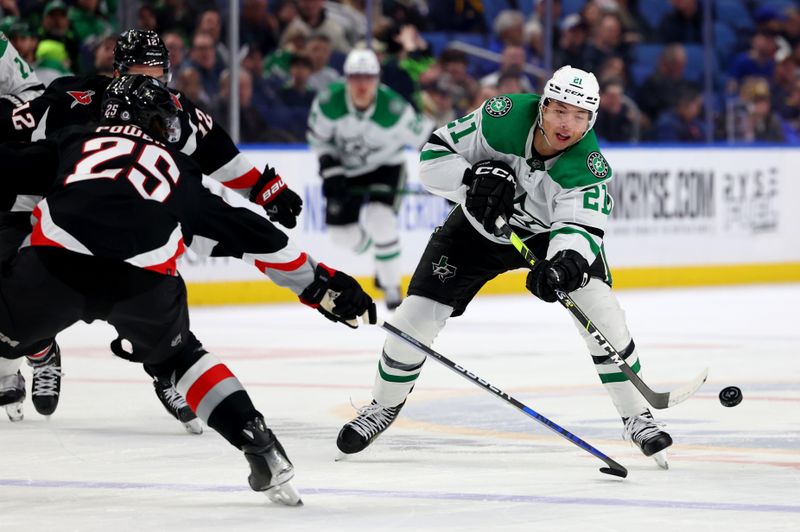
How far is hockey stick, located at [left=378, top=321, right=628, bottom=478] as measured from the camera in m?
4.04

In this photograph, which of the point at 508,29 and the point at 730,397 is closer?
the point at 730,397

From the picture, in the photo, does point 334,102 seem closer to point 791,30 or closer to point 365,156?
point 365,156

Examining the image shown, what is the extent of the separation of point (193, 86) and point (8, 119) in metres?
4.78

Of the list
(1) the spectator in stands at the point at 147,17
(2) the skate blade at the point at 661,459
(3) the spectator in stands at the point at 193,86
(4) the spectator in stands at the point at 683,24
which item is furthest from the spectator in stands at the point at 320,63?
(2) the skate blade at the point at 661,459

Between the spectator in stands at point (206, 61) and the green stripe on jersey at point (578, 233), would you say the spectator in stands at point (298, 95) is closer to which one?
the spectator in stands at point (206, 61)

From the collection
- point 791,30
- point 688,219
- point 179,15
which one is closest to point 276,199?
point 179,15

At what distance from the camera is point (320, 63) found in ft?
34.5

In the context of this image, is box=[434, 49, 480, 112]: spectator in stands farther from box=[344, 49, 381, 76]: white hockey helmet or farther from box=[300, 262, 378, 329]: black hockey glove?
box=[300, 262, 378, 329]: black hockey glove

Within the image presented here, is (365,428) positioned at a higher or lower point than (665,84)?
higher

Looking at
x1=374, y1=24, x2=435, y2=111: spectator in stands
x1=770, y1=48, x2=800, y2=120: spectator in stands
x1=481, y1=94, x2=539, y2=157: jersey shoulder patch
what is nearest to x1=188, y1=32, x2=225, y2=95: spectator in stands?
x1=374, y1=24, x2=435, y2=111: spectator in stands

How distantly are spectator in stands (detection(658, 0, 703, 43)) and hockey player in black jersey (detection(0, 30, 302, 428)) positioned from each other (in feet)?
26.1

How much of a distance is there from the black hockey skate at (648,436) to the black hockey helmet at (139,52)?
1.77 metres

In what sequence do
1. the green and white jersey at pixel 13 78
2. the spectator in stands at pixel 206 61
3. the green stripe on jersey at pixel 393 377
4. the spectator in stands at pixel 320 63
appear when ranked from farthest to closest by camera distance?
1. the spectator in stands at pixel 320 63
2. the spectator in stands at pixel 206 61
3. the green and white jersey at pixel 13 78
4. the green stripe on jersey at pixel 393 377

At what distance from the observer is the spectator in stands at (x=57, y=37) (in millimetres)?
8977
